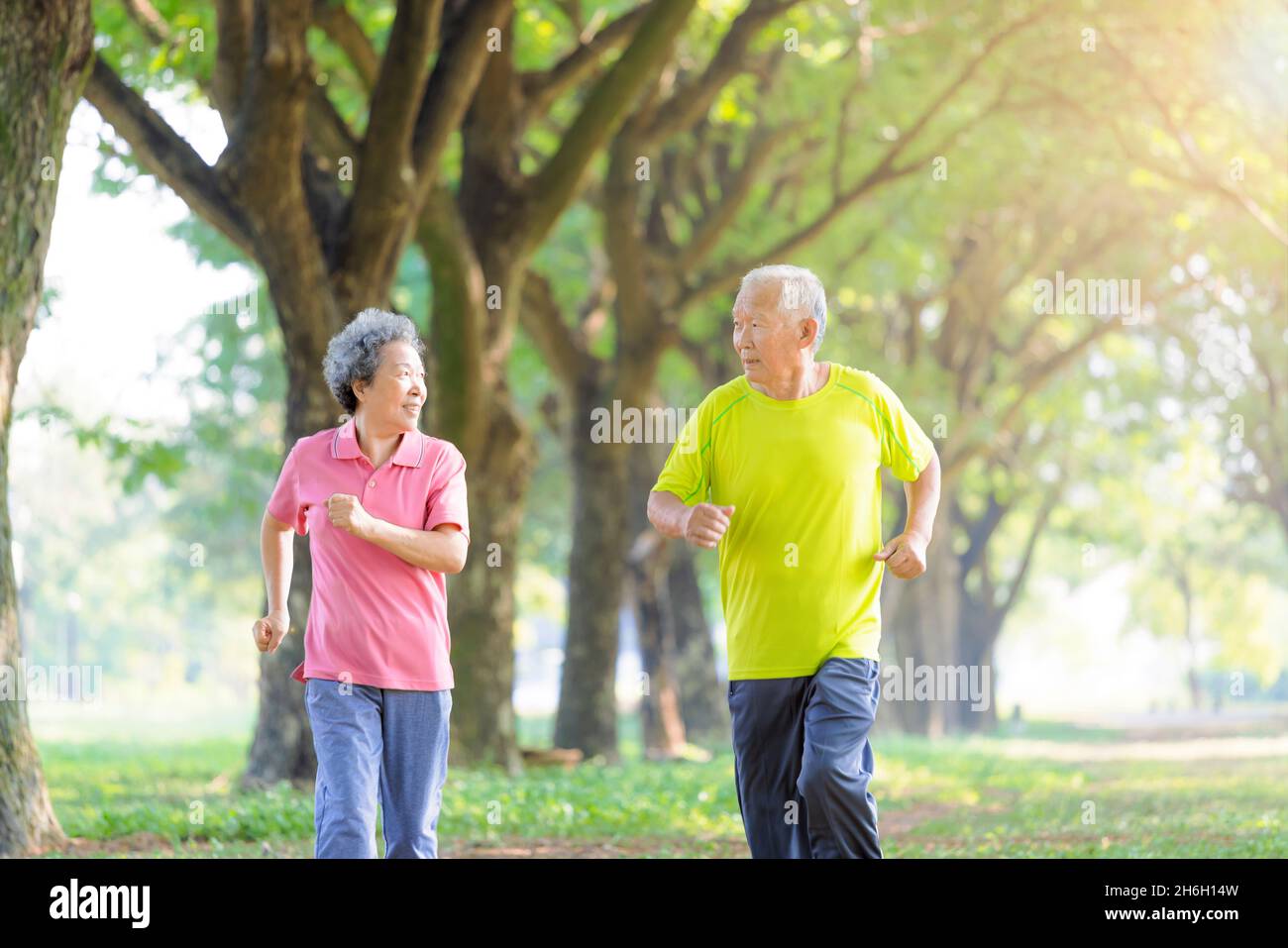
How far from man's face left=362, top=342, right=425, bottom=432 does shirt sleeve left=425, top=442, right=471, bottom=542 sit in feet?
0.55

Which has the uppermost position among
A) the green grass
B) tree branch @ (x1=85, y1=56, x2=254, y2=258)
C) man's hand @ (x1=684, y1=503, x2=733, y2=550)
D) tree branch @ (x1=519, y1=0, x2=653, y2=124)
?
tree branch @ (x1=519, y1=0, x2=653, y2=124)

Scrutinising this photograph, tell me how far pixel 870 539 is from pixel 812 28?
13.4 metres

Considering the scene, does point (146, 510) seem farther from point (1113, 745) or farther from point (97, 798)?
→ point (97, 798)

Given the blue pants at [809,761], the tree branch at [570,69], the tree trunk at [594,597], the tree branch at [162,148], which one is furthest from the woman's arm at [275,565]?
the tree trunk at [594,597]

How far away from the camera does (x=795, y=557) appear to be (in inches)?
213

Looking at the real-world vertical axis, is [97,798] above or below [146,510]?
below

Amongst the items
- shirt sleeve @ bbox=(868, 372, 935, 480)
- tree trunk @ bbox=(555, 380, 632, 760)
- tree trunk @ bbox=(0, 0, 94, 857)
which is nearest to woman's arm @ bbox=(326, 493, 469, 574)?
shirt sleeve @ bbox=(868, 372, 935, 480)

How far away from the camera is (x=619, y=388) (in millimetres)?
17719

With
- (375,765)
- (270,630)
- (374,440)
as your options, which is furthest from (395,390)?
(375,765)

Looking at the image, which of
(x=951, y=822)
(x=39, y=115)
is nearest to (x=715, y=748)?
(x=951, y=822)

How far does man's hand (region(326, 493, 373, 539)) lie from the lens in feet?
16.1

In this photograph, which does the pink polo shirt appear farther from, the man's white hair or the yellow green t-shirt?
the man's white hair

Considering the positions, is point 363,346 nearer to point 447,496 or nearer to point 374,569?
point 447,496

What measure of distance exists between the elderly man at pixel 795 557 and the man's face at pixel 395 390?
85 cm
